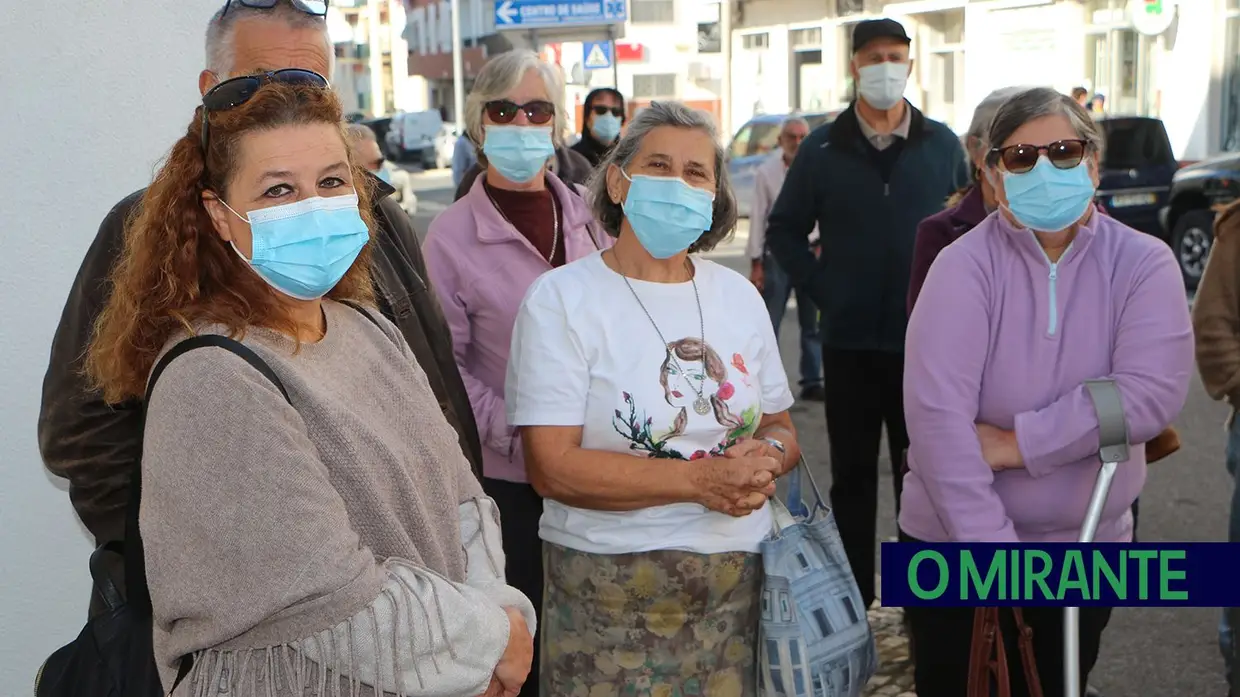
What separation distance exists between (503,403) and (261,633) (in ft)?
5.45

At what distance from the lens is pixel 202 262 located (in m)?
2.08

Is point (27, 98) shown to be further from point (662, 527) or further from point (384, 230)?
point (662, 527)

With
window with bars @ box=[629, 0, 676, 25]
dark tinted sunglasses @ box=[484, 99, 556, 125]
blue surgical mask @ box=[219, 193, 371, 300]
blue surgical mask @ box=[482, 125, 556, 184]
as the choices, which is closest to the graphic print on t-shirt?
blue surgical mask @ box=[219, 193, 371, 300]

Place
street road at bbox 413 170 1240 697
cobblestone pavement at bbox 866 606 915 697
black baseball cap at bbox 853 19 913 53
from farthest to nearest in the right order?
1. black baseball cap at bbox 853 19 913 53
2. street road at bbox 413 170 1240 697
3. cobblestone pavement at bbox 866 606 915 697

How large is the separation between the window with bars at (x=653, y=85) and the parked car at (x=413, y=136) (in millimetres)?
7530

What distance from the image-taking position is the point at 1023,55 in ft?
82.5

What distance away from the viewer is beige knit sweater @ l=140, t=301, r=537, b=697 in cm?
184

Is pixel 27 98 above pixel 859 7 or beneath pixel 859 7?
beneath

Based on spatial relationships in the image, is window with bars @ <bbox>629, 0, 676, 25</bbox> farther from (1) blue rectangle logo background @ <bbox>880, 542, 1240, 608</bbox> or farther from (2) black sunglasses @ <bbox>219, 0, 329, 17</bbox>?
(1) blue rectangle logo background @ <bbox>880, 542, 1240, 608</bbox>

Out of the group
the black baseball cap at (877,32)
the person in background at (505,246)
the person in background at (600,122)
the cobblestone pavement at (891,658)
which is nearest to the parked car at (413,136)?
the person in background at (600,122)

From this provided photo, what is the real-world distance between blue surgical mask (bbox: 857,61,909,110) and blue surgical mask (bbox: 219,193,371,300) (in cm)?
317

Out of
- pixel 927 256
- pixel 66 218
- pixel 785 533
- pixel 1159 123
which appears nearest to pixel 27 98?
pixel 66 218

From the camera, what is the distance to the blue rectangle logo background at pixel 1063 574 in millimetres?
2395

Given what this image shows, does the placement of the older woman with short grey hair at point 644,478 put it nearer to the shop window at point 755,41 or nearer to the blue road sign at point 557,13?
the blue road sign at point 557,13
